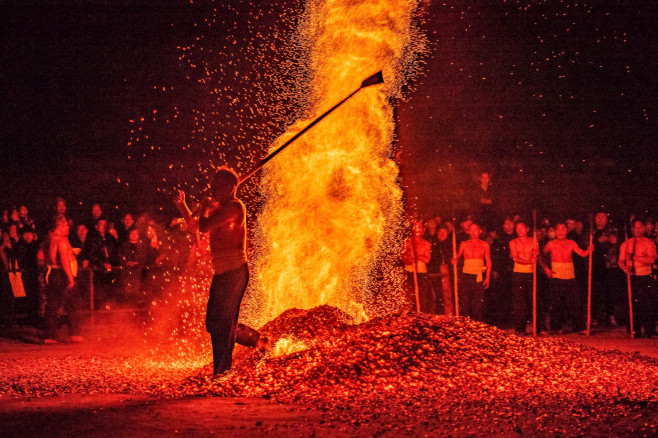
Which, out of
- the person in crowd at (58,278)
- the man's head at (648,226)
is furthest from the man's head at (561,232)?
the person in crowd at (58,278)

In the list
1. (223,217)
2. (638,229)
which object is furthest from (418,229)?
(223,217)

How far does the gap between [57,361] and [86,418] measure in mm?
4143

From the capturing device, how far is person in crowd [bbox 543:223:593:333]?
12.8 m

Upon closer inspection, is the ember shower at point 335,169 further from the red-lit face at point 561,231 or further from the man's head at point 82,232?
the man's head at point 82,232

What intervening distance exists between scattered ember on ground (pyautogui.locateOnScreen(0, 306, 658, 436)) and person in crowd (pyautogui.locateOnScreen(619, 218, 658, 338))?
10.8 ft

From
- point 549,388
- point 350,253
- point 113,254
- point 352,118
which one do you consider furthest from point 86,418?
point 113,254

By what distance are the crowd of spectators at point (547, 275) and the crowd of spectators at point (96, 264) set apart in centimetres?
480

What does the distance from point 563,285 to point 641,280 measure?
132cm

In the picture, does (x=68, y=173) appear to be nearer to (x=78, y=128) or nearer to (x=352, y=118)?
(x=78, y=128)

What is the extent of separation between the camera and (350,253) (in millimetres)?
10852

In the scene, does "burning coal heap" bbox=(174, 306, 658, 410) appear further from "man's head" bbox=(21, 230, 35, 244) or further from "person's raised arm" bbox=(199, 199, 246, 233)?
"man's head" bbox=(21, 230, 35, 244)

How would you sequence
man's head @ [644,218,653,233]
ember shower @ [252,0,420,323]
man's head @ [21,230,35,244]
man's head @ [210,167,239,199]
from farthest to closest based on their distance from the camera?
man's head @ [644,218,653,233], man's head @ [21,230,35,244], ember shower @ [252,0,420,323], man's head @ [210,167,239,199]

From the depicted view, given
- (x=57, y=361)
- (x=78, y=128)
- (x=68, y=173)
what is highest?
(x=78, y=128)

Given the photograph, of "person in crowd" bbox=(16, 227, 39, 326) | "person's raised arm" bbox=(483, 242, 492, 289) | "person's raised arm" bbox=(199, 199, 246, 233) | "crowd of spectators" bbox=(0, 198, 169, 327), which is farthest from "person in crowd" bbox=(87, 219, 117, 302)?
"person's raised arm" bbox=(483, 242, 492, 289)
